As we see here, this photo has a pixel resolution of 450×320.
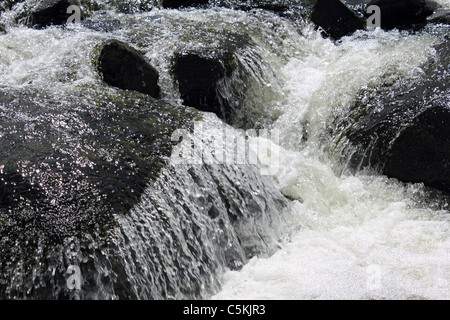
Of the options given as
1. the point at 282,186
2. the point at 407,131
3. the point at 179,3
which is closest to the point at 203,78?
the point at 282,186

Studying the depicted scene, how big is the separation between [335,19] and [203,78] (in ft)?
9.78

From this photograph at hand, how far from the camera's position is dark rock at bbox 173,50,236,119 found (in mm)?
5379

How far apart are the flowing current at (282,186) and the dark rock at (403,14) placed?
0.37 metres

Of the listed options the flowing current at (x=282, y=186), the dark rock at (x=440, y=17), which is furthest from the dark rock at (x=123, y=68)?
the dark rock at (x=440, y=17)

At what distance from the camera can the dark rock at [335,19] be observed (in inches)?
285

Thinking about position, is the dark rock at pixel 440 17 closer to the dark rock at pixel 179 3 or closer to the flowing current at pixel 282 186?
the flowing current at pixel 282 186

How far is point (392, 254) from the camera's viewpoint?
12.3 ft

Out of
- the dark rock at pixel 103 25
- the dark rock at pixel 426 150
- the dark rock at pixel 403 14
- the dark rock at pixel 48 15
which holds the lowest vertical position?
the dark rock at pixel 48 15

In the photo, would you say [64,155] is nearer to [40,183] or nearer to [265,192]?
[40,183]

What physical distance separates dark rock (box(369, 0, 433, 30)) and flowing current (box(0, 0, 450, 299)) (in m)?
0.37

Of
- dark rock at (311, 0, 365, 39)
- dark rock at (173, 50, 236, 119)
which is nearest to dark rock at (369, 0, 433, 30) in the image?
dark rock at (311, 0, 365, 39)

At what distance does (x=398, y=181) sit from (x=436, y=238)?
835 millimetres

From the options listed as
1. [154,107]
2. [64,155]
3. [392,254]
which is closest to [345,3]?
[154,107]

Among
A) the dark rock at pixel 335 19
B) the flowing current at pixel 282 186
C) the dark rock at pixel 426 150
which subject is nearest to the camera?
the flowing current at pixel 282 186
